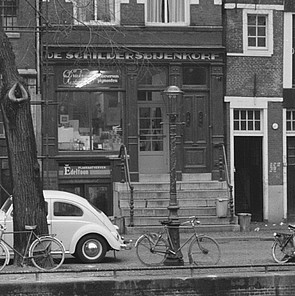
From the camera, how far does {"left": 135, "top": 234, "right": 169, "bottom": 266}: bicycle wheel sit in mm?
16203

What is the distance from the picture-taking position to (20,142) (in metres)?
14.5

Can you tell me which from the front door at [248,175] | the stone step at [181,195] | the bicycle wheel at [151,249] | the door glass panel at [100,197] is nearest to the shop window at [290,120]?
the front door at [248,175]

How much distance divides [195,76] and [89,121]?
12.0ft

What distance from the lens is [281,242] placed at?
16469mm

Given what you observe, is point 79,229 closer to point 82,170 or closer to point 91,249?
point 91,249

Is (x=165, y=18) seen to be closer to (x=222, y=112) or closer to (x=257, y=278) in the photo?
(x=222, y=112)

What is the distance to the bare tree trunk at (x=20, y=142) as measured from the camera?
47.2 ft

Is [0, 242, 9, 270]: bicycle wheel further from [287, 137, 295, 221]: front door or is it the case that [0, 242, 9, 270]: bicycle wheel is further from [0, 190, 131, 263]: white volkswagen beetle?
[287, 137, 295, 221]: front door

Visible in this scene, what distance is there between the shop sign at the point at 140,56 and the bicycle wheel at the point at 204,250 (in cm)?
951

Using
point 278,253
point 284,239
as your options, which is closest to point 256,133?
point 278,253

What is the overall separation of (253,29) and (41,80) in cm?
710

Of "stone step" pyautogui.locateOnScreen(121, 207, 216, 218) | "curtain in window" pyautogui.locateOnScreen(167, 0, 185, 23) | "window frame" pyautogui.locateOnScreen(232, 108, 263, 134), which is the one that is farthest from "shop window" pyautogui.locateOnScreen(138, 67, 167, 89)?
"stone step" pyautogui.locateOnScreen(121, 207, 216, 218)

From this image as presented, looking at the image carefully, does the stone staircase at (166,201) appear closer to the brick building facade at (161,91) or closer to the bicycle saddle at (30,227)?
the brick building facade at (161,91)

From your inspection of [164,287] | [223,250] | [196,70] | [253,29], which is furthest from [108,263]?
[253,29]
